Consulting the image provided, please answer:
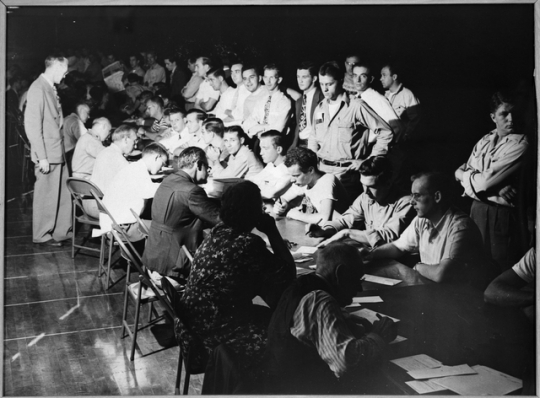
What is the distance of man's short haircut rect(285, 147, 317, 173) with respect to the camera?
13.6 ft

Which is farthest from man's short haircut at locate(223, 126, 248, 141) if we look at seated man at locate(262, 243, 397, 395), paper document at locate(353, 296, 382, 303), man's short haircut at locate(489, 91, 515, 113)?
man's short haircut at locate(489, 91, 515, 113)

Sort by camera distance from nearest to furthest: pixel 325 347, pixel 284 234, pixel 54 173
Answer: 1. pixel 325 347
2. pixel 284 234
3. pixel 54 173

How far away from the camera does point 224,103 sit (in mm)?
4250

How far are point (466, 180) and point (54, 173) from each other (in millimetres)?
2733

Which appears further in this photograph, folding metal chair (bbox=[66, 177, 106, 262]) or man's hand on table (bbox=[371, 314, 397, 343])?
folding metal chair (bbox=[66, 177, 106, 262])

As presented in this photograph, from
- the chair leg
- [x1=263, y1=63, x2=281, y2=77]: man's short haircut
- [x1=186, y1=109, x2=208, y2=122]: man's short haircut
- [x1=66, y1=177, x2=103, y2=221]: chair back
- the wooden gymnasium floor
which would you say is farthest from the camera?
[x1=66, y1=177, x2=103, y2=221]: chair back

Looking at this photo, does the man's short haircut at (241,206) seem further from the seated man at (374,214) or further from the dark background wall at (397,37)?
the dark background wall at (397,37)

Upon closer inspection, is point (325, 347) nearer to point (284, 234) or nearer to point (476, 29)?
point (284, 234)

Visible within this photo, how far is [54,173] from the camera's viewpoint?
14.6 feet

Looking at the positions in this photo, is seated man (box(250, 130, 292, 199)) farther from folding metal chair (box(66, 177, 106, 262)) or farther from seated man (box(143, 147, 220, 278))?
folding metal chair (box(66, 177, 106, 262))

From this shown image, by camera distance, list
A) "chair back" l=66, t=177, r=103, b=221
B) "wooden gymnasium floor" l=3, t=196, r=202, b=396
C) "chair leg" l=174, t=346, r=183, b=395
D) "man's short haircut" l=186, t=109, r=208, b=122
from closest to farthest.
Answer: "chair leg" l=174, t=346, r=183, b=395 → "wooden gymnasium floor" l=3, t=196, r=202, b=396 → "man's short haircut" l=186, t=109, r=208, b=122 → "chair back" l=66, t=177, r=103, b=221

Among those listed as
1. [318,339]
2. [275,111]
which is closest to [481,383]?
[318,339]

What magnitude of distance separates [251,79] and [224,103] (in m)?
0.24

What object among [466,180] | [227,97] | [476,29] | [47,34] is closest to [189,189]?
[227,97]
